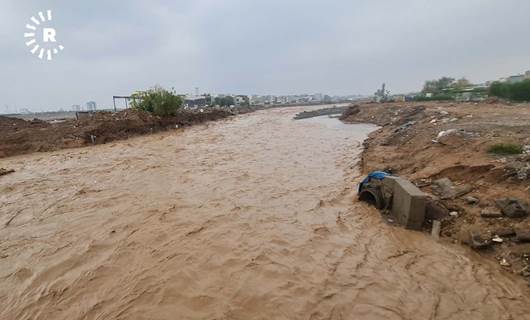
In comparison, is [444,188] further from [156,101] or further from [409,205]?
[156,101]

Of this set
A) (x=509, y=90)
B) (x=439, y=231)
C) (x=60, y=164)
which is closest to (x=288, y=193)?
(x=439, y=231)

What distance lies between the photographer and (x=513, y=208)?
4535mm

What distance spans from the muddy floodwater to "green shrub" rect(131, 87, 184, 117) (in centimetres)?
2129

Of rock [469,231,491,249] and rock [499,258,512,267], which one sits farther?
rock [469,231,491,249]

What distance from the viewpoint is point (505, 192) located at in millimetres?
5168

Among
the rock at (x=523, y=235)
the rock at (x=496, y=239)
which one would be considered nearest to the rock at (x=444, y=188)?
the rock at (x=496, y=239)

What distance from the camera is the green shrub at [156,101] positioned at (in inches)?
1125

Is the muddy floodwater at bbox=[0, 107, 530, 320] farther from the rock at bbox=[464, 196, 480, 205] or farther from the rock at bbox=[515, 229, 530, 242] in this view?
the rock at bbox=[464, 196, 480, 205]

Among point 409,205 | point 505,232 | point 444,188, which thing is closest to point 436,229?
point 409,205

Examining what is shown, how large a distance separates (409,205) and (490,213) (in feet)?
4.19

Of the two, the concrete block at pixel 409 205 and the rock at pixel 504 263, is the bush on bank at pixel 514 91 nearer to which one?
the concrete block at pixel 409 205

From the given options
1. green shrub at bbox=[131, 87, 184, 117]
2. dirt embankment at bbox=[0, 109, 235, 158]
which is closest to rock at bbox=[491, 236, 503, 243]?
dirt embankment at bbox=[0, 109, 235, 158]

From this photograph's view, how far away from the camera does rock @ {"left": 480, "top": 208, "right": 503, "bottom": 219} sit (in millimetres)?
4688

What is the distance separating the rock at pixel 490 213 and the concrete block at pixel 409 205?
36.7 inches
